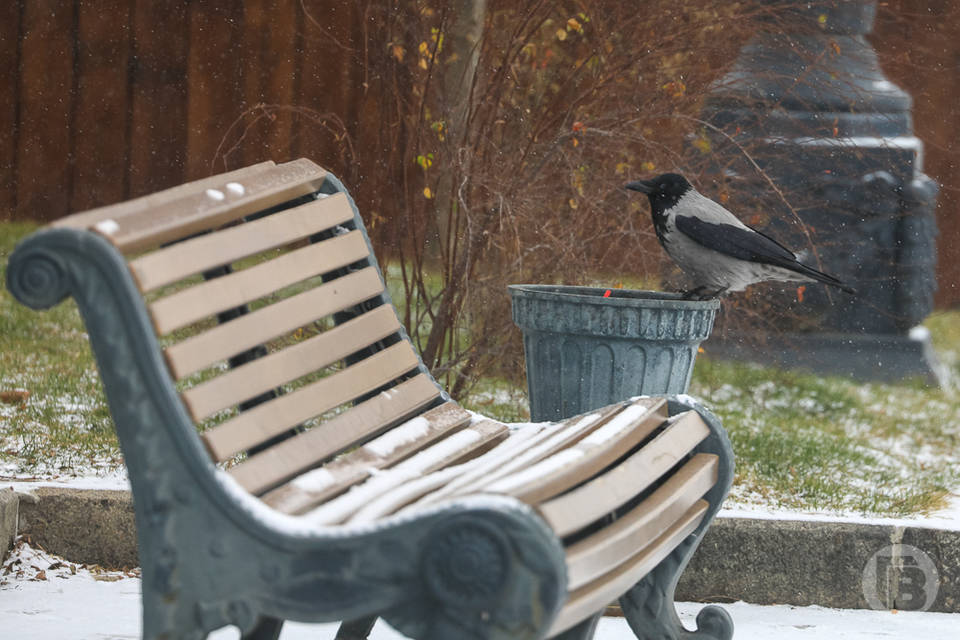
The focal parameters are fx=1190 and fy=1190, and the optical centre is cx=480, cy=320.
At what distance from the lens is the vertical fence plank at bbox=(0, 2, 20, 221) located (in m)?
5.38

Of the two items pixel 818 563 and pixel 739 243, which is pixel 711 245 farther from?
pixel 818 563

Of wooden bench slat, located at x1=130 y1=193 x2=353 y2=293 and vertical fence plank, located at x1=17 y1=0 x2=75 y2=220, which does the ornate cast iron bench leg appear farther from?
vertical fence plank, located at x1=17 y1=0 x2=75 y2=220

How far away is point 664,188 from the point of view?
311 centimetres

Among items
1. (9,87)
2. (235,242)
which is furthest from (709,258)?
(9,87)

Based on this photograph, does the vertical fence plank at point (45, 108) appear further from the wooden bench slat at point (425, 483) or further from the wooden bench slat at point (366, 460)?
the wooden bench slat at point (425, 483)

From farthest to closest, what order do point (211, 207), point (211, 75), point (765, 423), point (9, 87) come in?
point (9, 87)
point (211, 75)
point (765, 423)
point (211, 207)

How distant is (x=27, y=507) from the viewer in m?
2.84

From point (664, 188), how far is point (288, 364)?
1499 millimetres

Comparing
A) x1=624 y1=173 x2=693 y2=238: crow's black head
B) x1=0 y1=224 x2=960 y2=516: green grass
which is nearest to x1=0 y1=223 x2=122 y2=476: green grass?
x1=0 y1=224 x2=960 y2=516: green grass

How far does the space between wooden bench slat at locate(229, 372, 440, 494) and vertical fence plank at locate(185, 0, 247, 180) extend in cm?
297

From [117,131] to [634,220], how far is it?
252cm

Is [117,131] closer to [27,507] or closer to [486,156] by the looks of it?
[486,156]

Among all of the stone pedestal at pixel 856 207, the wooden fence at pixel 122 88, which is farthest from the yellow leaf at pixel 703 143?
the wooden fence at pixel 122 88

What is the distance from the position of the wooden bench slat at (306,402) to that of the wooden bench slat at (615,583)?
1.70ft
